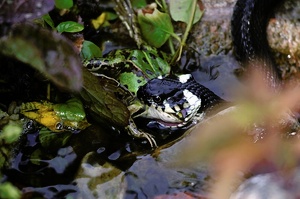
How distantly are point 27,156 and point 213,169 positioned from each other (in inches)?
32.4

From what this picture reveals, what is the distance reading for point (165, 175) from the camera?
2324 mm

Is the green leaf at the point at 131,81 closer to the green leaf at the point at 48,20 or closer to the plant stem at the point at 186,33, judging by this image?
the plant stem at the point at 186,33

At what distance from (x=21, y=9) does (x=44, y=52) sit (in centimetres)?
23

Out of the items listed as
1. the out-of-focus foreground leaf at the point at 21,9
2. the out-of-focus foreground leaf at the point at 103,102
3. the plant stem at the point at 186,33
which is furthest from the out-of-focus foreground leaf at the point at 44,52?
the plant stem at the point at 186,33

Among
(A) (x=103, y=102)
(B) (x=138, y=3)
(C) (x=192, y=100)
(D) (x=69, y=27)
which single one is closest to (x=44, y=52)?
(A) (x=103, y=102)

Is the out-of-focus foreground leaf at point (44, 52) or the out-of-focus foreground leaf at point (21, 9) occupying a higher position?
the out-of-focus foreground leaf at point (21, 9)

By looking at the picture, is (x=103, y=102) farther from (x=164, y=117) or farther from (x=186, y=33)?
(x=186, y=33)

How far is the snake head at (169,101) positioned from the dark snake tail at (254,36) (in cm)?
42

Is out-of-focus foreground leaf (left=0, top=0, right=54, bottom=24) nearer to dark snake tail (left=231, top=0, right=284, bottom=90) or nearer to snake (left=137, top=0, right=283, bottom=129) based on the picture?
snake (left=137, top=0, right=283, bottom=129)

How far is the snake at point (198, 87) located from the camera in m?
2.59

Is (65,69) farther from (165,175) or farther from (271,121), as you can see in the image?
(271,121)

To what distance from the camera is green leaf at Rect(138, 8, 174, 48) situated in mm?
2912

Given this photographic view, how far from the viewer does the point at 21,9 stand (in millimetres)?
1927

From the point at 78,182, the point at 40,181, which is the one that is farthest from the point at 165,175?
the point at 40,181
